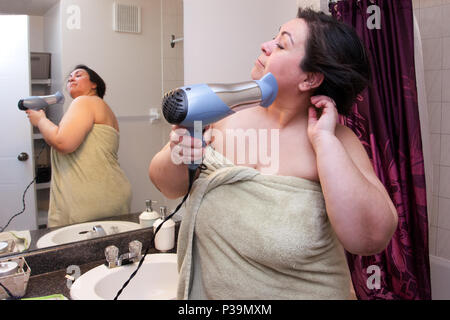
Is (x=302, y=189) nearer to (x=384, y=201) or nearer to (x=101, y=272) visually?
(x=384, y=201)

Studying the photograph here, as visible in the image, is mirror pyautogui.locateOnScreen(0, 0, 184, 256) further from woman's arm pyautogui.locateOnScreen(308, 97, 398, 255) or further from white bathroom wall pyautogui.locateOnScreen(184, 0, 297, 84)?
woman's arm pyautogui.locateOnScreen(308, 97, 398, 255)

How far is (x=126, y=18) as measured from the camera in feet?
4.04

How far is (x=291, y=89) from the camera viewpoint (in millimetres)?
795

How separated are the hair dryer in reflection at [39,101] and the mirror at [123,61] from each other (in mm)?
17

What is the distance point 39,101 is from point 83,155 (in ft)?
0.65

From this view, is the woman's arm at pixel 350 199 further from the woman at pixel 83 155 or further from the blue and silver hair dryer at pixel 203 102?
the woman at pixel 83 155

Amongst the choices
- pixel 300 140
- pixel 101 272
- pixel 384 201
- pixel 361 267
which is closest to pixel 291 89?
pixel 300 140

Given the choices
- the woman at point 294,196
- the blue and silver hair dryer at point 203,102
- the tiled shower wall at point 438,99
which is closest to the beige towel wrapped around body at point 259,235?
the woman at point 294,196

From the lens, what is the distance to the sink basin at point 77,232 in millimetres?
1214

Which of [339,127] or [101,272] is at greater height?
[339,127]

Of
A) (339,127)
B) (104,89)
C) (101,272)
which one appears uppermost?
(104,89)

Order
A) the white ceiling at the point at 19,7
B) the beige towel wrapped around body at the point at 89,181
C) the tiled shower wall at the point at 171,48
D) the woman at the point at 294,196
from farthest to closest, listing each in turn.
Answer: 1. the tiled shower wall at the point at 171,48
2. the beige towel wrapped around body at the point at 89,181
3. the white ceiling at the point at 19,7
4. the woman at the point at 294,196

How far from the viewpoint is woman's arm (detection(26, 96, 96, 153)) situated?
1.14 meters

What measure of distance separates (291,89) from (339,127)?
0.46 feet
